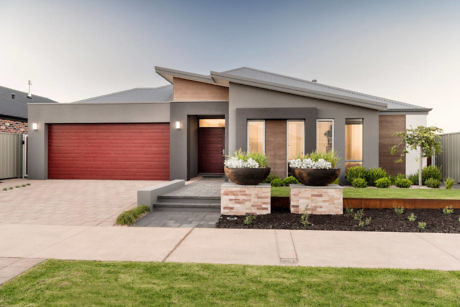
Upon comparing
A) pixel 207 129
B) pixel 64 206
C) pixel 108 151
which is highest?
pixel 207 129

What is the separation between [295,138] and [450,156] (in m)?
7.36

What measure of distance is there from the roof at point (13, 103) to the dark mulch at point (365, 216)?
18.5 m

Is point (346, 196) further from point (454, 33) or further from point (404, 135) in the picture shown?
point (454, 33)

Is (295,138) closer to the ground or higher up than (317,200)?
higher up

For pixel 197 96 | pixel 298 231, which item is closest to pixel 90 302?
pixel 298 231

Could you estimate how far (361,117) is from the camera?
33.1ft

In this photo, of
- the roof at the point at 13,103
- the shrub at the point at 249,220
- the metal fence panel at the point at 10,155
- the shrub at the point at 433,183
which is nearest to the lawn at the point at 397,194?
the shrub at the point at 249,220

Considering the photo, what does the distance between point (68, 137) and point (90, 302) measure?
12494 mm

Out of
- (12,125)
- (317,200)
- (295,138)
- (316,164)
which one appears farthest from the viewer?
(12,125)

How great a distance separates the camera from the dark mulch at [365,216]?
15.0 ft

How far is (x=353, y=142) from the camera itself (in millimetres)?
10375

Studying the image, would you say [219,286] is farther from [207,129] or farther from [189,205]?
[207,129]

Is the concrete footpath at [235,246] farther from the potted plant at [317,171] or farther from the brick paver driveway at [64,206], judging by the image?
the potted plant at [317,171]

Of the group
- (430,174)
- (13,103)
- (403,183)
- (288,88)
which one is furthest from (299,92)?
(13,103)
